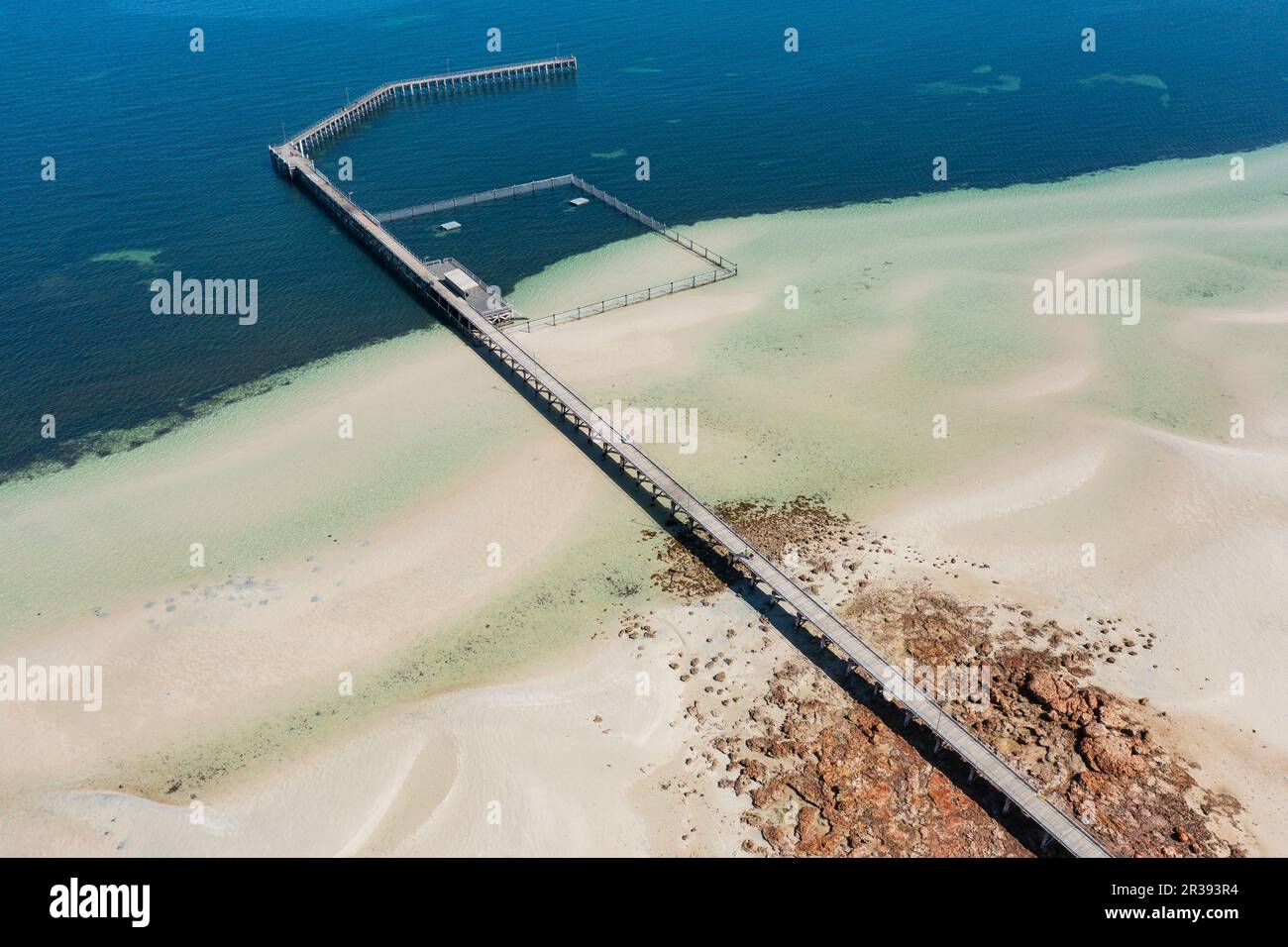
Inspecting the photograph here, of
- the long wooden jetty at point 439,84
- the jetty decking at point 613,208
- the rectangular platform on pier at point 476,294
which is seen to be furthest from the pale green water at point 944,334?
the long wooden jetty at point 439,84

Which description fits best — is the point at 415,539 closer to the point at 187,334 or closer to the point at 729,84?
the point at 187,334

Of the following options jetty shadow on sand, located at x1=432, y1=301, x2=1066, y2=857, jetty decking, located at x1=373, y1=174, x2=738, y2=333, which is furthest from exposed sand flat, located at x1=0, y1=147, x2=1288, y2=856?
jetty decking, located at x1=373, y1=174, x2=738, y2=333

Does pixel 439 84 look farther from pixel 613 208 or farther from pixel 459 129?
pixel 613 208

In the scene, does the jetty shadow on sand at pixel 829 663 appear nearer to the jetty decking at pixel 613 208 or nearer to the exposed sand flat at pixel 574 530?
the exposed sand flat at pixel 574 530

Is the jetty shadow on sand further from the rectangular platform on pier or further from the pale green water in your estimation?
the rectangular platform on pier

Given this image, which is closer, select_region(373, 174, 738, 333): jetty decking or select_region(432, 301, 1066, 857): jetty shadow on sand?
select_region(432, 301, 1066, 857): jetty shadow on sand

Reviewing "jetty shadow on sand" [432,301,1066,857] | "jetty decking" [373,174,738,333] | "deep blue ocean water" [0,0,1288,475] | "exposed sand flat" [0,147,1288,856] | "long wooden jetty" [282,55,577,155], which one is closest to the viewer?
"jetty shadow on sand" [432,301,1066,857]

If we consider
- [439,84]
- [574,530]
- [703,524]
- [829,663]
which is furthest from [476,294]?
[439,84]
